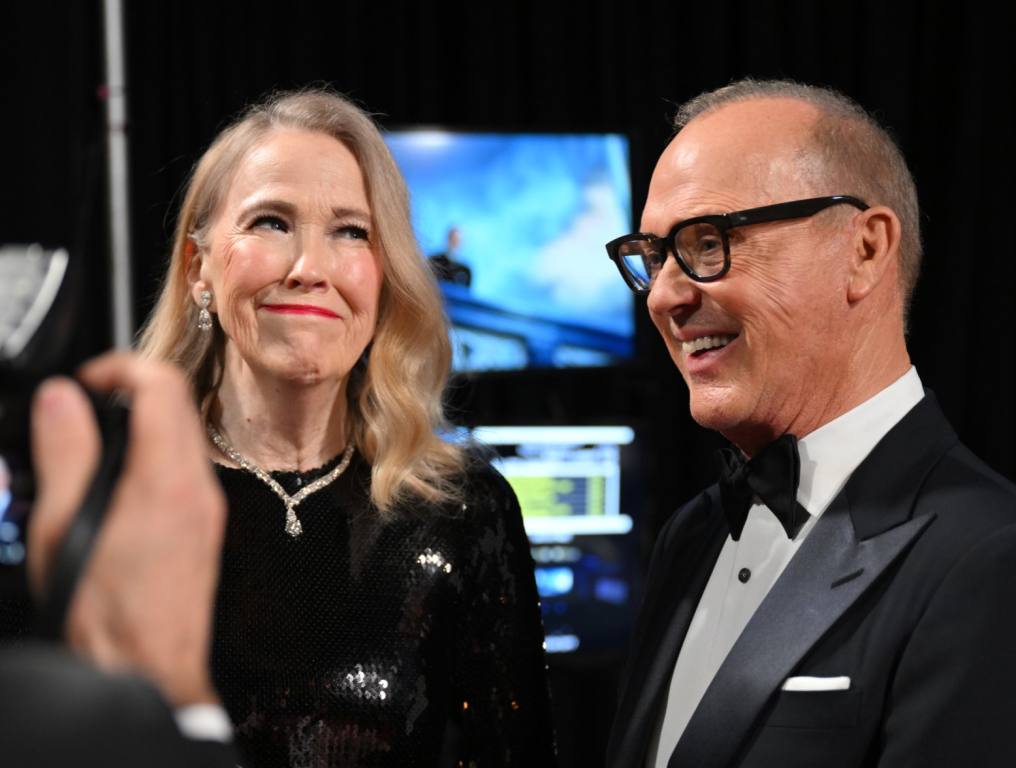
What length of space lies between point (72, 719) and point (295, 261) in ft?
4.72

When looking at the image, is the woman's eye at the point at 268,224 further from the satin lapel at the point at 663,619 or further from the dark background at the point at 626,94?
A: the dark background at the point at 626,94

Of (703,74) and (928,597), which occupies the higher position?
(703,74)

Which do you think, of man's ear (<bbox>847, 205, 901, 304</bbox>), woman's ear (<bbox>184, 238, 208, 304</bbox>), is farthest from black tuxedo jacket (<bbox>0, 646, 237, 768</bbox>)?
woman's ear (<bbox>184, 238, 208, 304</bbox>)

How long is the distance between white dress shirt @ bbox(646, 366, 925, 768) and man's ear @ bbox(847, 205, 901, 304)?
0.14 metres

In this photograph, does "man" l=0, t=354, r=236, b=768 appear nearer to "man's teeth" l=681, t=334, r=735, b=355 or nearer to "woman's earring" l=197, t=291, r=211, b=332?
"man's teeth" l=681, t=334, r=735, b=355

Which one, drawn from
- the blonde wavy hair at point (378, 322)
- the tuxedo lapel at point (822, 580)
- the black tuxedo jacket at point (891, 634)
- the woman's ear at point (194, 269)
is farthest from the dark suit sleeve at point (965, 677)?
the woman's ear at point (194, 269)

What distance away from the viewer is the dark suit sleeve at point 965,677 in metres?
1.29

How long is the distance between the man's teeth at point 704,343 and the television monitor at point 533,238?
2.38m

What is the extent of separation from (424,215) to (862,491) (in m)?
2.61

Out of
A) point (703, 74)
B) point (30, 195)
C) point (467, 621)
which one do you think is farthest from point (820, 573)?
point (703, 74)

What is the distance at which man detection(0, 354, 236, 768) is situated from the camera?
463 mm

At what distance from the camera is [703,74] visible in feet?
15.9

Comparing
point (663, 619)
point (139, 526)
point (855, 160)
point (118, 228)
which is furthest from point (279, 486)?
point (139, 526)

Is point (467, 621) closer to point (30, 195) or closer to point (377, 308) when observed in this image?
point (377, 308)
